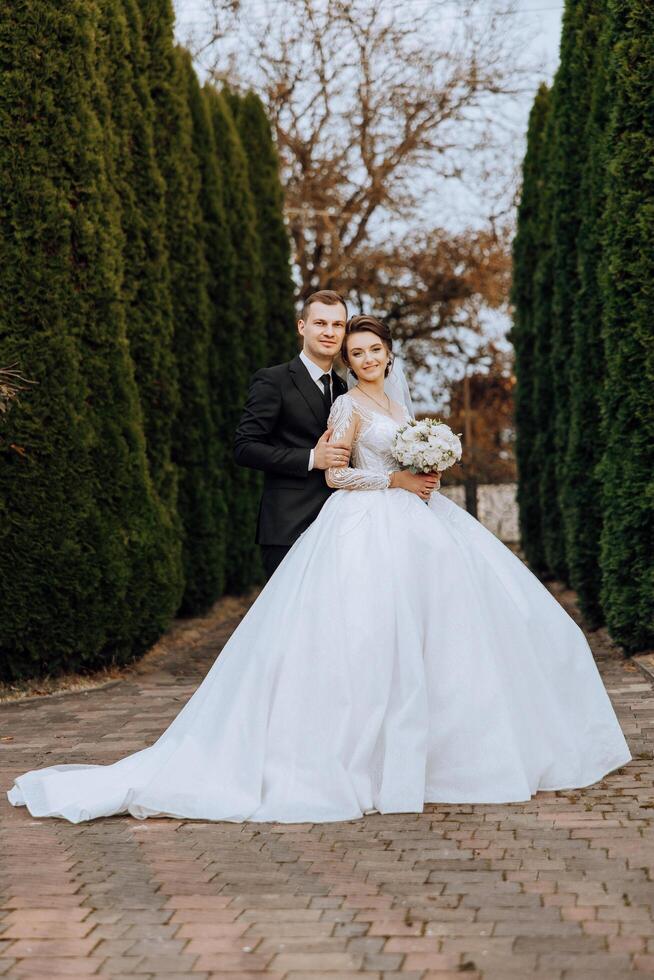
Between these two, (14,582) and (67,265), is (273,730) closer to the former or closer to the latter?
(14,582)

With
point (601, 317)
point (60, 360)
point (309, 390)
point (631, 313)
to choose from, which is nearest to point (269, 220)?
point (601, 317)

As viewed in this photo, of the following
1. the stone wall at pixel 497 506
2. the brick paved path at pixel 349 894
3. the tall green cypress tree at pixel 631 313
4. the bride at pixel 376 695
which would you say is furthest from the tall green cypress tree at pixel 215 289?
the stone wall at pixel 497 506

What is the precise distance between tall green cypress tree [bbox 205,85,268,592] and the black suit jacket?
771 centimetres

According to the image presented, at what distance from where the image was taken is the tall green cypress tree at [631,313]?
25.1ft

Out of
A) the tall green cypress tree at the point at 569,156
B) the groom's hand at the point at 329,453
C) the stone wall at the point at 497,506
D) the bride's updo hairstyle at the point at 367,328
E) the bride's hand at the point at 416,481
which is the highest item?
the tall green cypress tree at the point at 569,156

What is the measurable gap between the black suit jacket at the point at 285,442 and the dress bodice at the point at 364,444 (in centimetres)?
26

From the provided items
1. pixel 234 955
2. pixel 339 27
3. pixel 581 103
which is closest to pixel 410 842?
pixel 234 955

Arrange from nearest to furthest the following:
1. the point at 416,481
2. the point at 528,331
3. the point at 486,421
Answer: the point at 416,481 < the point at 528,331 < the point at 486,421

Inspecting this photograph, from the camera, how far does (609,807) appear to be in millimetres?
4340

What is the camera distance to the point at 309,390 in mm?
5477

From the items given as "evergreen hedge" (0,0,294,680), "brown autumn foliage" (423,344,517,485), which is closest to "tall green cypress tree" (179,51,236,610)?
"evergreen hedge" (0,0,294,680)

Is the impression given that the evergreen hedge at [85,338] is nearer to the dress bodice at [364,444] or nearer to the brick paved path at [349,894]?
the dress bodice at [364,444]

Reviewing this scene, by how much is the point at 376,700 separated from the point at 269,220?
1139cm

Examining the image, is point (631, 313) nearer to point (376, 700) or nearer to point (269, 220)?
point (376, 700)
